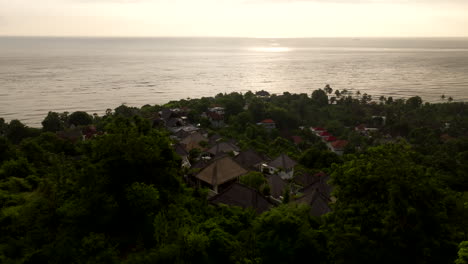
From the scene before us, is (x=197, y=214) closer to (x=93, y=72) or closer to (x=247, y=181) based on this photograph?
(x=247, y=181)

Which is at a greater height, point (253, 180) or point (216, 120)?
point (253, 180)

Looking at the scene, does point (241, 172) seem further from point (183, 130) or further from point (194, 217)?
point (183, 130)

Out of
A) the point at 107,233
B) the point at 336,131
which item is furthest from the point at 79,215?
the point at 336,131

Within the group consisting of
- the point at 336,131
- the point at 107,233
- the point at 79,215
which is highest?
the point at 79,215

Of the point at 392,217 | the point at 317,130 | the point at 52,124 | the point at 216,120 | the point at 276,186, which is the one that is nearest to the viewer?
the point at 392,217

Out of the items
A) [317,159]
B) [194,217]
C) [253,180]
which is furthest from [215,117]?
[194,217]

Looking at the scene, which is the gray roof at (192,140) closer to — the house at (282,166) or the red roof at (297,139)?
the house at (282,166)
